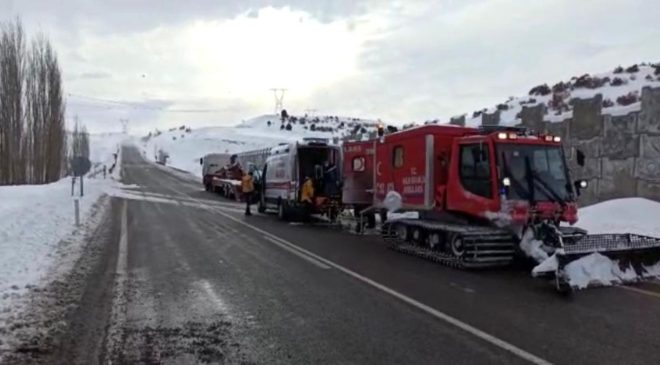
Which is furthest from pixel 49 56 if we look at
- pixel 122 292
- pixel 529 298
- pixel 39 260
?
pixel 529 298

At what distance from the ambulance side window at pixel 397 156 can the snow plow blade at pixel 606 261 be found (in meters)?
5.71

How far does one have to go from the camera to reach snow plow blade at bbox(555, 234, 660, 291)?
1056cm

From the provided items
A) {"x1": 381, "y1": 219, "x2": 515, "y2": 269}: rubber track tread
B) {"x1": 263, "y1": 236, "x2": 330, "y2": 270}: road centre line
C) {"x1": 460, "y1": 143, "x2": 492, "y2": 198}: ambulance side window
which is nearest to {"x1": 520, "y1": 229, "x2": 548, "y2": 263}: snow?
{"x1": 381, "y1": 219, "x2": 515, "y2": 269}: rubber track tread

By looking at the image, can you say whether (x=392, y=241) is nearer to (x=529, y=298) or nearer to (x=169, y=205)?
(x=529, y=298)

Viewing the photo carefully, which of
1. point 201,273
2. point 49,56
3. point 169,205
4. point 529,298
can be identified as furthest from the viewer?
point 49,56

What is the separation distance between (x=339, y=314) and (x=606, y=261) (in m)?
5.29

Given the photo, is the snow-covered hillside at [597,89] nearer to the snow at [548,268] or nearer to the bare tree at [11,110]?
the snow at [548,268]

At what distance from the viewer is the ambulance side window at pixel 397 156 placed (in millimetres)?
16797

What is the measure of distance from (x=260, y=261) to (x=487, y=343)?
708 cm

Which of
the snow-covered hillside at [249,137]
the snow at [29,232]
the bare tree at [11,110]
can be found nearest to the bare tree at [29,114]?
the bare tree at [11,110]

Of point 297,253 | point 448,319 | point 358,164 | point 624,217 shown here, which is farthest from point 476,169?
point 358,164

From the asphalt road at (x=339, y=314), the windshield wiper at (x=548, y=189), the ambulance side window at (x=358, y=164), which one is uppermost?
the ambulance side window at (x=358, y=164)

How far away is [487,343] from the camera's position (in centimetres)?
708

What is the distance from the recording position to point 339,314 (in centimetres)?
857
